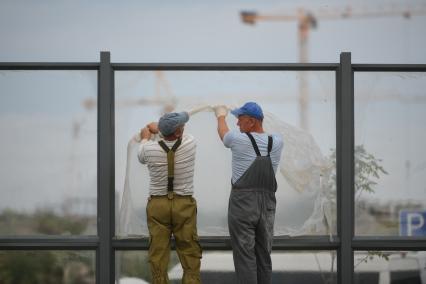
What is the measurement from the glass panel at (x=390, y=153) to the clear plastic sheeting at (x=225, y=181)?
25 cm

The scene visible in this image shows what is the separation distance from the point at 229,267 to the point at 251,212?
0.72 m

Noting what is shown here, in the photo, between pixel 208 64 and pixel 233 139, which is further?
pixel 208 64

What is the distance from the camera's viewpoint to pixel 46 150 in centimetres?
480

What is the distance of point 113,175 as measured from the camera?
4.76 meters

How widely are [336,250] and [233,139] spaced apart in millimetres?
1169

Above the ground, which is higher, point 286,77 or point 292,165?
point 286,77

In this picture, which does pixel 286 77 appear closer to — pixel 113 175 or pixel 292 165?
pixel 292 165

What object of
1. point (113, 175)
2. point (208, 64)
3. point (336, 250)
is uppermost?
point (208, 64)

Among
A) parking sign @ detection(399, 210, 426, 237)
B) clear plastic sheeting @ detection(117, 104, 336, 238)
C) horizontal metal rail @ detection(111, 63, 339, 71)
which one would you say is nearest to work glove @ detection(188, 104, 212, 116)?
clear plastic sheeting @ detection(117, 104, 336, 238)

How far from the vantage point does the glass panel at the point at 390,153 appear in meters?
4.82

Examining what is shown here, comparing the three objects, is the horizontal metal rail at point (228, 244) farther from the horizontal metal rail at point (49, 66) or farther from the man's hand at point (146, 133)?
the horizontal metal rail at point (49, 66)

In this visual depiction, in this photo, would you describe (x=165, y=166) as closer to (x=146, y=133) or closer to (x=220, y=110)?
(x=146, y=133)

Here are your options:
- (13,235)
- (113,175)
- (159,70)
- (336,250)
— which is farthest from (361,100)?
(13,235)

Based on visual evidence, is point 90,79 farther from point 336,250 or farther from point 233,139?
point 336,250
